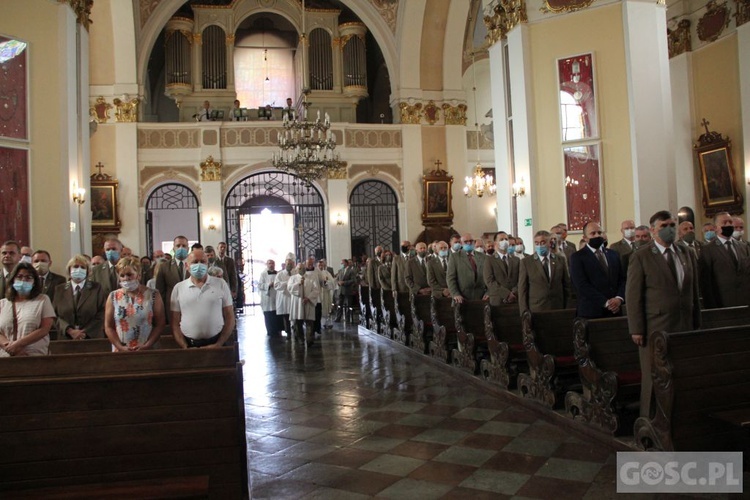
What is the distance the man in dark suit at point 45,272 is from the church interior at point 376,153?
2.49 meters

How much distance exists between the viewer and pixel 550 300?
6.96 m

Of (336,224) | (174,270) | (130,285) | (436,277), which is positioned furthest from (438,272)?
(336,224)

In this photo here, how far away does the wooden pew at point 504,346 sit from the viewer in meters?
6.58

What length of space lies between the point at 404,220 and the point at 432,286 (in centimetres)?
1016

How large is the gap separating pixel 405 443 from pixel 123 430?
2.47 m

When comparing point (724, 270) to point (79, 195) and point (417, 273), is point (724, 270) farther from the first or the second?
point (79, 195)

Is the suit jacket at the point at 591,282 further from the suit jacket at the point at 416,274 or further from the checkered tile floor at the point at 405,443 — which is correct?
the suit jacket at the point at 416,274

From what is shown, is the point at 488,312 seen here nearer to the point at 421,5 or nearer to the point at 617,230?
the point at 617,230

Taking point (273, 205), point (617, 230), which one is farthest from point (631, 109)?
point (273, 205)

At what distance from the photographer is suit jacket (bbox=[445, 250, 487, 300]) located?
8961 mm

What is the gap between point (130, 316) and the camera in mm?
4750

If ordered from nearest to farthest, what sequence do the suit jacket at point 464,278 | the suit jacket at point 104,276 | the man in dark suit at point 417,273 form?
the suit jacket at point 104,276
the suit jacket at point 464,278
the man in dark suit at point 417,273

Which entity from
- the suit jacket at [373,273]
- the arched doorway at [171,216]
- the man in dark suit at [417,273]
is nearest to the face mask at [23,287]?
the man in dark suit at [417,273]

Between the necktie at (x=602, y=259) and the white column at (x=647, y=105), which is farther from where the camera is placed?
the white column at (x=647, y=105)
